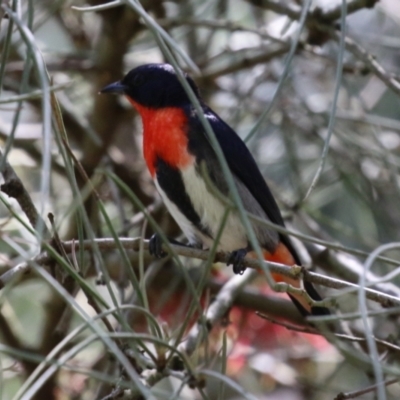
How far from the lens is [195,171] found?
121 inches

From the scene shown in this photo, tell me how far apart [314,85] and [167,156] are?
2.05 m

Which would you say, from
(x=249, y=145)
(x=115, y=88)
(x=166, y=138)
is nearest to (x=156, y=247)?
(x=166, y=138)

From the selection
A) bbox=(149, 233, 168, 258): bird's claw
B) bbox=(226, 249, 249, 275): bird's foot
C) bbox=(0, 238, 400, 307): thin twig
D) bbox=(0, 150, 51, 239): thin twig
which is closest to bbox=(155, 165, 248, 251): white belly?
bbox=(226, 249, 249, 275): bird's foot

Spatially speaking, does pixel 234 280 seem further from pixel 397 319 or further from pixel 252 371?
pixel 252 371

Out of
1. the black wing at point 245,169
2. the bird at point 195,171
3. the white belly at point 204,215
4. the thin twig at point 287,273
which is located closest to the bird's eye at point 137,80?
the bird at point 195,171

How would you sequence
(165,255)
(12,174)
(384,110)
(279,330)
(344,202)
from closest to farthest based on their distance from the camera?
(12,174)
(165,255)
(279,330)
(344,202)
(384,110)

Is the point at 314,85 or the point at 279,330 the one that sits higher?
the point at 314,85

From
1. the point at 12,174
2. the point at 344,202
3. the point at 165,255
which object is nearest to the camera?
the point at 12,174

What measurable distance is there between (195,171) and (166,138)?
221mm

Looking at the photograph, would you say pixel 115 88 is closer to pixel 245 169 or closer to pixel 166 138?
pixel 166 138

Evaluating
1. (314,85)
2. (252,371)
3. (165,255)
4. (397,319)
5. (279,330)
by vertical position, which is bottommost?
(252,371)

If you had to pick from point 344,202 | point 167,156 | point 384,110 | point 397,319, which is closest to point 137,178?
point 167,156

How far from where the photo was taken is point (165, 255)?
9.86 ft

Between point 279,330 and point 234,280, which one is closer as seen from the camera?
point 234,280
